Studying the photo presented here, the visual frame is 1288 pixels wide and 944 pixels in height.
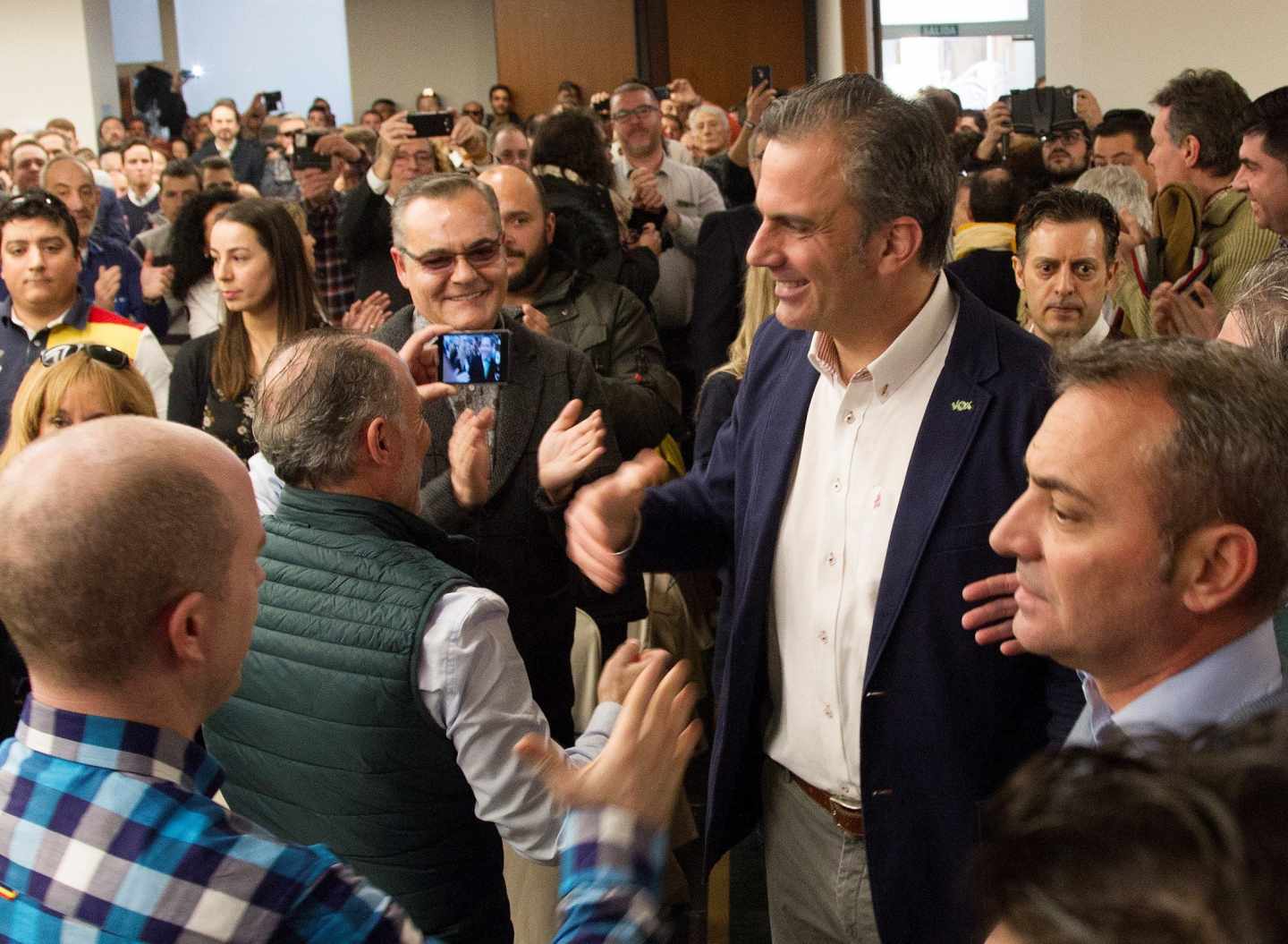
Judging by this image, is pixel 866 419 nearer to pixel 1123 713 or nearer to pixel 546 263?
pixel 1123 713

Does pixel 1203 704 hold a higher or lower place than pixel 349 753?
higher

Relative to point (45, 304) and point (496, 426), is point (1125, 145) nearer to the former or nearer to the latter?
point (496, 426)

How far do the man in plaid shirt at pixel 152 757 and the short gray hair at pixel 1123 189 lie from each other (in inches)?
133

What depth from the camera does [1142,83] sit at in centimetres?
775

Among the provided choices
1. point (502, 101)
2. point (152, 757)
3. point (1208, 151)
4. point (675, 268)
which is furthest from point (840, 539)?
point (502, 101)

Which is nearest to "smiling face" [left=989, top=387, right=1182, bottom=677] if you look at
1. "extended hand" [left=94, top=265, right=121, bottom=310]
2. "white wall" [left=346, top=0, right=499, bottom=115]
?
"extended hand" [left=94, top=265, right=121, bottom=310]

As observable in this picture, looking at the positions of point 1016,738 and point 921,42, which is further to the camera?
point 921,42

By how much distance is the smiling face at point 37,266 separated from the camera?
3.59 m

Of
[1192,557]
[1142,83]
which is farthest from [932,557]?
Answer: [1142,83]

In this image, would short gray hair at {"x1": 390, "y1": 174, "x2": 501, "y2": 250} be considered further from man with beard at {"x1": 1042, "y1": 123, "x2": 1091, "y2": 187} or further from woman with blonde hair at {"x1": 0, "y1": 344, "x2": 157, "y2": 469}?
man with beard at {"x1": 1042, "y1": 123, "x2": 1091, "y2": 187}

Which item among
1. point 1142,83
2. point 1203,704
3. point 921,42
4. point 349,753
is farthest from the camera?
point 921,42

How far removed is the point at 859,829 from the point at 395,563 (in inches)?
29.8

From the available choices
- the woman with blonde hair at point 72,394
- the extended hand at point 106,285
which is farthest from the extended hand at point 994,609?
the extended hand at point 106,285

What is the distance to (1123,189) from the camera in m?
4.13
